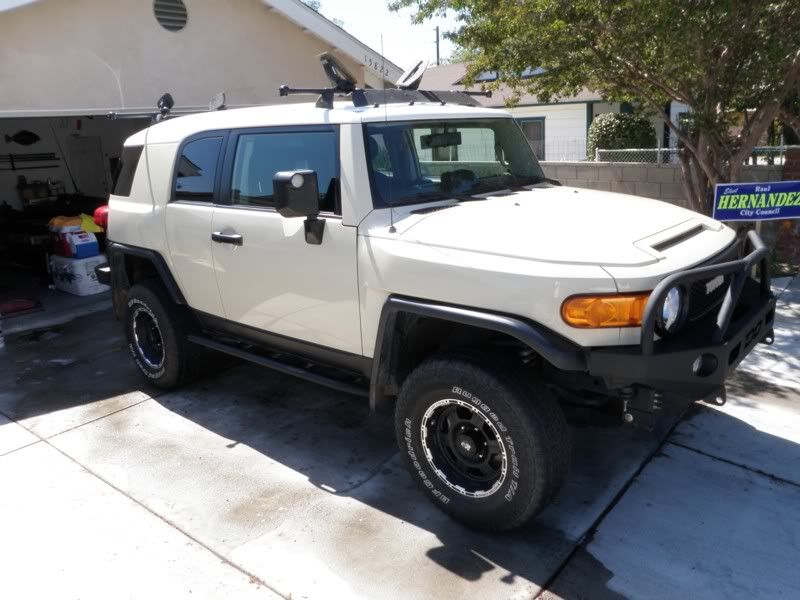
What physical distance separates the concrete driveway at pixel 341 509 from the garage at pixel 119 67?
2728 mm

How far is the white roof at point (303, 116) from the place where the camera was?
368 cm

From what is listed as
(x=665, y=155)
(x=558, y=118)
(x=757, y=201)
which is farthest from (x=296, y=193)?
(x=558, y=118)

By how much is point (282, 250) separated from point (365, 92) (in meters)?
1.04

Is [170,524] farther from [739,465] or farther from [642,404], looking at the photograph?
[739,465]

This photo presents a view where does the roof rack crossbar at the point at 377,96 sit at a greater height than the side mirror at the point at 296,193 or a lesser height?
greater

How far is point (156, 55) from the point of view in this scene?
805 cm

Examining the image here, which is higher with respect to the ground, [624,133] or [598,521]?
[624,133]

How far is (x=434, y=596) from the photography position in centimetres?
288

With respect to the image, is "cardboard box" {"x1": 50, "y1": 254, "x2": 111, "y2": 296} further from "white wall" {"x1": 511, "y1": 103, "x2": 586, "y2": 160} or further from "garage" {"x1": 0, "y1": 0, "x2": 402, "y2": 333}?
"white wall" {"x1": 511, "y1": 103, "x2": 586, "y2": 160}

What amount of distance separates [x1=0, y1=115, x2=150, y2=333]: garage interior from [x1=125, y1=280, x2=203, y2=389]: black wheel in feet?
15.4

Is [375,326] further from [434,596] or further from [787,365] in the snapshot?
[787,365]

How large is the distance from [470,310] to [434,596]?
1252 millimetres

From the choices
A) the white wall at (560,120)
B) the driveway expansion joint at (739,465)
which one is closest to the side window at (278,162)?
the driveway expansion joint at (739,465)

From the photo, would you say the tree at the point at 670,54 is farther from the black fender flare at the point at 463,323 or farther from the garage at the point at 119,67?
the black fender flare at the point at 463,323
